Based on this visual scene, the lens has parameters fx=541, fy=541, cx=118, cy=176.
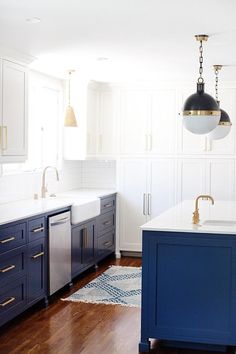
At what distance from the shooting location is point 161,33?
167 inches

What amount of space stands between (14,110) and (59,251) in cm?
143

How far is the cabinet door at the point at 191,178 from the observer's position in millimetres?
7020

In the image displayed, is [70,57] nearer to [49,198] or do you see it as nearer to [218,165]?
[49,198]

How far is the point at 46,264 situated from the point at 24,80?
5.84ft

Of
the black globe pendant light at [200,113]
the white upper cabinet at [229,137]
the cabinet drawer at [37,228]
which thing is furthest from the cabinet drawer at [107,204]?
the black globe pendant light at [200,113]

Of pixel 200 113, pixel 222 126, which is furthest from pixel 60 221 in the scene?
pixel 200 113

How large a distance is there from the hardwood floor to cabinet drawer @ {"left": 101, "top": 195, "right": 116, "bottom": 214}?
1737 mm

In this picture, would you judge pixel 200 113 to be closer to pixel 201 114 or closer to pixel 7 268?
pixel 201 114

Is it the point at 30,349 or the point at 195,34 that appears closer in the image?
the point at 30,349

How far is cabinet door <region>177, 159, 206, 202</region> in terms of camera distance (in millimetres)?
7020

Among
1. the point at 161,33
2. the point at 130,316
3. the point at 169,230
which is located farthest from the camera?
the point at 130,316

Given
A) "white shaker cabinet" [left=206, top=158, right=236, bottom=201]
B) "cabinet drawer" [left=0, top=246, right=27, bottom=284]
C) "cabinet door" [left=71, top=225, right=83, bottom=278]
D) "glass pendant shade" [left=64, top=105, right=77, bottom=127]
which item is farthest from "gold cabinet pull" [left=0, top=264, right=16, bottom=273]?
"white shaker cabinet" [left=206, top=158, right=236, bottom=201]

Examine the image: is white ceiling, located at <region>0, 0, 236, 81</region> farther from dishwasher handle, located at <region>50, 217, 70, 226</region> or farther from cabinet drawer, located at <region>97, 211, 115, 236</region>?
cabinet drawer, located at <region>97, 211, 115, 236</region>

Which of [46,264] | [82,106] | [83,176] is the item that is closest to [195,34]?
[46,264]
